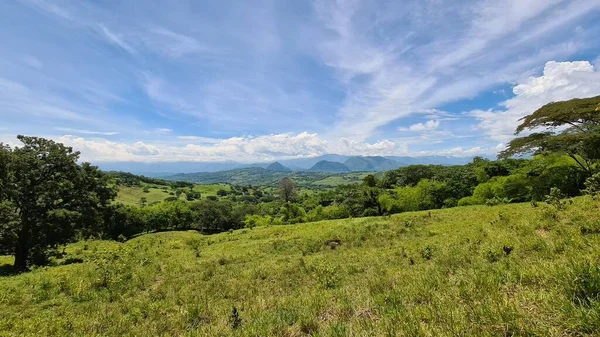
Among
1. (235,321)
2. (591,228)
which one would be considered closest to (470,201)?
(591,228)

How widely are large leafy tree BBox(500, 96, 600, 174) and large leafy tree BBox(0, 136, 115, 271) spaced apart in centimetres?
4422

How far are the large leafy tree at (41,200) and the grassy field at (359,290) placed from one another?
297cm

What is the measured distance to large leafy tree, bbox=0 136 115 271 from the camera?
2189 centimetres

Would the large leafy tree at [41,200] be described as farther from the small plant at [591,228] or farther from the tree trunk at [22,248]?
the small plant at [591,228]

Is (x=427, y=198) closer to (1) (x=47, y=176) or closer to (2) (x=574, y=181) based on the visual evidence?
(2) (x=574, y=181)

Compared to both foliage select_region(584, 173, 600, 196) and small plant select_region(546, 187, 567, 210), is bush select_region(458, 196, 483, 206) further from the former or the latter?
small plant select_region(546, 187, 567, 210)

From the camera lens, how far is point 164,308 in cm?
1045

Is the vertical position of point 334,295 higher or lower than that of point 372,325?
lower

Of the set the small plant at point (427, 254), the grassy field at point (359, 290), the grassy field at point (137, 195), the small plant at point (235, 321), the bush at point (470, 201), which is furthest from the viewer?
the grassy field at point (137, 195)

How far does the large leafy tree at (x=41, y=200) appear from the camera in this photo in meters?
21.9

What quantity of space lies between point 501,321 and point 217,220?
9083cm

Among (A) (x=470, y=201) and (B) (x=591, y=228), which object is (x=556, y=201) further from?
(A) (x=470, y=201)

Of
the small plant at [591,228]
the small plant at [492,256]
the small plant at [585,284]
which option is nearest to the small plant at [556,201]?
the small plant at [591,228]

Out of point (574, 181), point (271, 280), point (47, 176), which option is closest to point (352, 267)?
point (271, 280)
